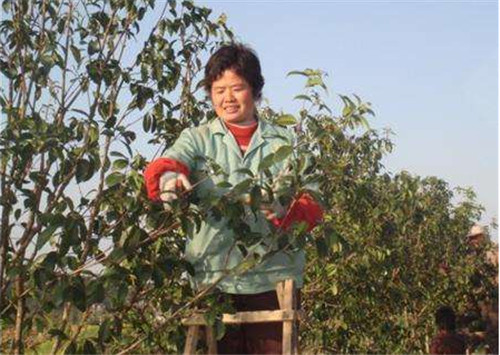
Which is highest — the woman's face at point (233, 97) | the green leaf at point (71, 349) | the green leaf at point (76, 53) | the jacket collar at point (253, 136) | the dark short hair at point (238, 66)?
the green leaf at point (76, 53)

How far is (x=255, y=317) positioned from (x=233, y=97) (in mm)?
755

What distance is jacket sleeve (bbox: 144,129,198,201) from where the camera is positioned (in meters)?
2.42

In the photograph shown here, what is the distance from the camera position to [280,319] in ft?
7.77

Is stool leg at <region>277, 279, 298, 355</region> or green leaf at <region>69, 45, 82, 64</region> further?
green leaf at <region>69, 45, 82, 64</region>

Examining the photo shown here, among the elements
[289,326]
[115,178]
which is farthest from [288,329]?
[115,178]

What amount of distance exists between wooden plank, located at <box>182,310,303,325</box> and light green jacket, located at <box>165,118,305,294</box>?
0.09 meters

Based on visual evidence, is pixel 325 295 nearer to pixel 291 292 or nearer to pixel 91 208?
pixel 91 208

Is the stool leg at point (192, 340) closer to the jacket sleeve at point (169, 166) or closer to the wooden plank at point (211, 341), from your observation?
the wooden plank at point (211, 341)

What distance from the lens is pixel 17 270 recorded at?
8.76 feet

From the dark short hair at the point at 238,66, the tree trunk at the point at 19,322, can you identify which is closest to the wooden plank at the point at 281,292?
the dark short hair at the point at 238,66

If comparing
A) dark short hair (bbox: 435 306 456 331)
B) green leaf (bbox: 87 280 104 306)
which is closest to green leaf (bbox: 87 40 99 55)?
green leaf (bbox: 87 280 104 306)

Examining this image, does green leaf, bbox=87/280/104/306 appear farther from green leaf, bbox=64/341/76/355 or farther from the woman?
green leaf, bbox=64/341/76/355

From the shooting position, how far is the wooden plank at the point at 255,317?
237cm

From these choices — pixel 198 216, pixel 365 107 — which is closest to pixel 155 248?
pixel 198 216
